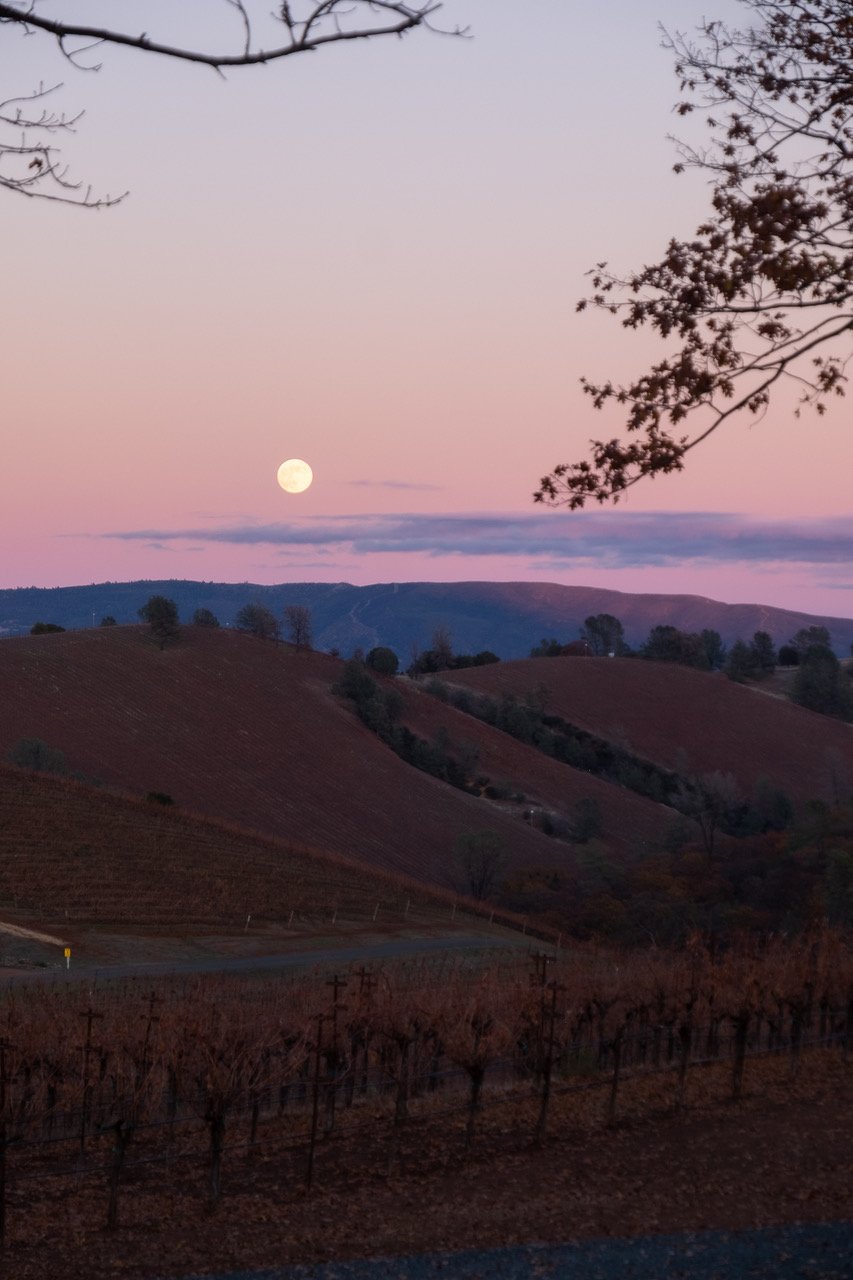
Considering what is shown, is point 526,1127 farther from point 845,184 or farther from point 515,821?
point 515,821

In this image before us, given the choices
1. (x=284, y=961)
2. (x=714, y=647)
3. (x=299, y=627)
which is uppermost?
(x=299, y=627)

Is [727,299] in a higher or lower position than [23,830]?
higher

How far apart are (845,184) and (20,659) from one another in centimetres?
9683

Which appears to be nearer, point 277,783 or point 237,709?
point 277,783

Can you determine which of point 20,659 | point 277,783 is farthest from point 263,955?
point 20,659

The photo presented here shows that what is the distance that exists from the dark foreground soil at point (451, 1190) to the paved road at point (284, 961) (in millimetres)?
16689

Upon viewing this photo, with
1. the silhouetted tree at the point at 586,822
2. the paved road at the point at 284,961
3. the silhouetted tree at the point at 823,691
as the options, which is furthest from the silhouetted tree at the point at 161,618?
the paved road at the point at 284,961

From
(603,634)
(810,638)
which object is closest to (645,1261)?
(603,634)

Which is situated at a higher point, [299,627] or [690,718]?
[299,627]

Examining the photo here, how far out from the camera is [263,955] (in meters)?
46.5

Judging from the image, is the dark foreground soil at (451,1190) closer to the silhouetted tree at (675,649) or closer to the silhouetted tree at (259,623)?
the silhouetted tree at (259,623)

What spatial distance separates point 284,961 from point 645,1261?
32964 mm

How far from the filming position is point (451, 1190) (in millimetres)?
16344

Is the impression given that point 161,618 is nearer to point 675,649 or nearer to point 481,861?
point 481,861
